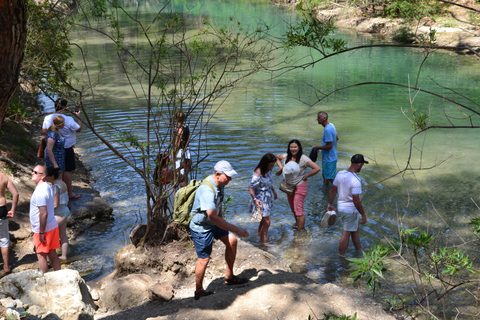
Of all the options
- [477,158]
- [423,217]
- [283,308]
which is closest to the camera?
[283,308]

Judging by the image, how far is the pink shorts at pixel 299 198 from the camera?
7879 mm

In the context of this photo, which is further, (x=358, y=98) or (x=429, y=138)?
(x=358, y=98)

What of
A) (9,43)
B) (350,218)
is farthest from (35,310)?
(350,218)

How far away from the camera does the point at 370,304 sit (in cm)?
556

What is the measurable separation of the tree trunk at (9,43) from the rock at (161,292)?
3.39m

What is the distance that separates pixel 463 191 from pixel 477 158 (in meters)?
2.58

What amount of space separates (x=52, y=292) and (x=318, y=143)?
9204mm

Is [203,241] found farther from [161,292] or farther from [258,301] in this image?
[161,292]

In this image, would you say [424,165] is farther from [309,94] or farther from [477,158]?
[309,94]

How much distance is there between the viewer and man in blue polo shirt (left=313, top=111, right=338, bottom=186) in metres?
9.34

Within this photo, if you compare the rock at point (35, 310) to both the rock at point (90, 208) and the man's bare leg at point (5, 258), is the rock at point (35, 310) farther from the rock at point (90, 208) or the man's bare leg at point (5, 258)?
the rock at point (90, 208)

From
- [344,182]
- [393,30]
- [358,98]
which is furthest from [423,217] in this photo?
[393,30]

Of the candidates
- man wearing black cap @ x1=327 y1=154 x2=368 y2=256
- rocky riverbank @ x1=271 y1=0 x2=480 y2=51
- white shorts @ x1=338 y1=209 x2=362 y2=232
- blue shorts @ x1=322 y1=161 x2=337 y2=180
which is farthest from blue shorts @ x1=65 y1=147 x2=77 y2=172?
rocky riverbank @ x1=271 y1=0 x2=480 y2=51

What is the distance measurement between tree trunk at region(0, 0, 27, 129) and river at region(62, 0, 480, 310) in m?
3.38
